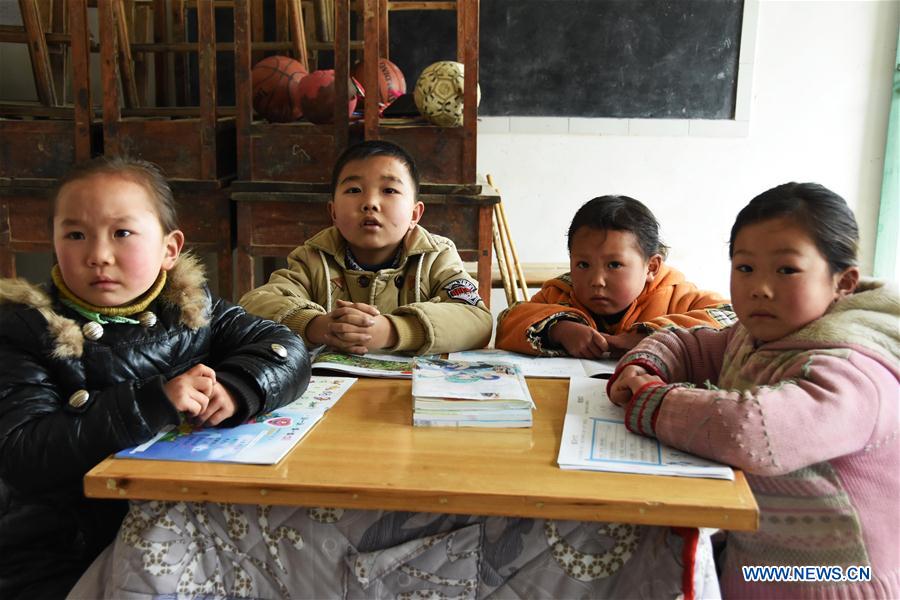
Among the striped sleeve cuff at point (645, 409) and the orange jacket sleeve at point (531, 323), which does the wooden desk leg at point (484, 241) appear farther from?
the striped sleeve cuff at point (645, 409)

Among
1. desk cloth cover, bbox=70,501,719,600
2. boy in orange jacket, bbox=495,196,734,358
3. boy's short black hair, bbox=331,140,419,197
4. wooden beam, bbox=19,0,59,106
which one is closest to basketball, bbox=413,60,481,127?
boy's short black hair, bbox=331,140,419,197

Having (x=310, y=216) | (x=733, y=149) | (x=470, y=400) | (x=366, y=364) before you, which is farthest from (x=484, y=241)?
(x=733, y=149)

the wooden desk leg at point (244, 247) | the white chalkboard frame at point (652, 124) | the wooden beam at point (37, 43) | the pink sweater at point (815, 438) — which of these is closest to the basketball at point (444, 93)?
the wooden desk leg at point (244, 247)

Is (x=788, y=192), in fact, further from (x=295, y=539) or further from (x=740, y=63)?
(x=740, y=63)

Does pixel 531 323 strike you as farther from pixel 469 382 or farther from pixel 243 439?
pixel 243 439

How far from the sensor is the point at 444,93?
3020 mm

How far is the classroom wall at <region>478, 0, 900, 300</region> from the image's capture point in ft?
14.9

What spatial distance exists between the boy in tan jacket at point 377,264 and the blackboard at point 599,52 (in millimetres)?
2579

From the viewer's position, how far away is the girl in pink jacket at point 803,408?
3.61 feet

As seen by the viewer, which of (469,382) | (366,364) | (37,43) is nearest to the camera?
(469,382)

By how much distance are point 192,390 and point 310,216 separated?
2074 millimetres

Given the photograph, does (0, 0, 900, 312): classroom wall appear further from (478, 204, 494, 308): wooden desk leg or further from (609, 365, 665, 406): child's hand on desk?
(609, 365, 665, 406): child's hand on desk

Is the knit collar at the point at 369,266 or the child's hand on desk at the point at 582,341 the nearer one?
the child's hand on desk at the point at 582,341

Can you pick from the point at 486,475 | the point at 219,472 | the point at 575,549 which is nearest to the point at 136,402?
the point at 219,472
